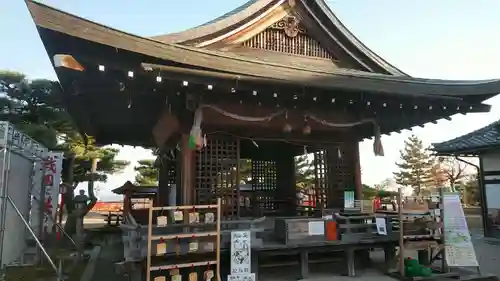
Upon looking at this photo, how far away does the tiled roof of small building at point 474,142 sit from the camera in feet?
41.7

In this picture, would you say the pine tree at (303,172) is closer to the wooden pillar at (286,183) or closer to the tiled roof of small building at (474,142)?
the tiled roof of small building at (474,142)

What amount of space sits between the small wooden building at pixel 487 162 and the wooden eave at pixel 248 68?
5.60 metres

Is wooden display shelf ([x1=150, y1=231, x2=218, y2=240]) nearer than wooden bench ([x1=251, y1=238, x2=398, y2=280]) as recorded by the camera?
Yes

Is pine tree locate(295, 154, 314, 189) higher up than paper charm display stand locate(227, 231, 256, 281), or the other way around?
pine tree locate(295, 154, 314, 189)

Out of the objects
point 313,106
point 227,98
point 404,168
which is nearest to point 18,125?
point 227,98

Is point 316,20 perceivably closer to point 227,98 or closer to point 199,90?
point 227,98

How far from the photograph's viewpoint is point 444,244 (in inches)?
280

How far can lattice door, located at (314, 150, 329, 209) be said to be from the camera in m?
9.10

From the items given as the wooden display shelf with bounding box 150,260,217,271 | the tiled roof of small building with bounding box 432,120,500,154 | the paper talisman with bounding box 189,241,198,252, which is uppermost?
the tiled roof of small building with bounding box 432,120,500,154

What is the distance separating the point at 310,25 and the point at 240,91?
3869 mm

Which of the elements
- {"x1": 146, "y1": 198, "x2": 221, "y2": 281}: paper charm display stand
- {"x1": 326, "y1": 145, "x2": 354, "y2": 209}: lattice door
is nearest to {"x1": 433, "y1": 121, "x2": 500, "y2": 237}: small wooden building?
{"x1": 326, "y1": 145, "x2": 354, "y2": 209}: lattice door

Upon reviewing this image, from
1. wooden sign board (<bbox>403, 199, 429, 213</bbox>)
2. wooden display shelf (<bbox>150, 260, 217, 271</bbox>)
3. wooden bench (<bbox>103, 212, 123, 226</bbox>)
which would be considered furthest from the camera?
wooden bench (<bbox>103, 212, 123, 226</bbox>)

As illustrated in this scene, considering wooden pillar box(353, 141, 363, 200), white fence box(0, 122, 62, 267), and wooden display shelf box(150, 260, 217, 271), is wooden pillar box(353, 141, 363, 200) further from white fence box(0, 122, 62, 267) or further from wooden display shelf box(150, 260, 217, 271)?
white fence box(0, 122, 62, 267)

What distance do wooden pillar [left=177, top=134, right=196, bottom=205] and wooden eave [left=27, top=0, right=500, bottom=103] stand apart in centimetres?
171
